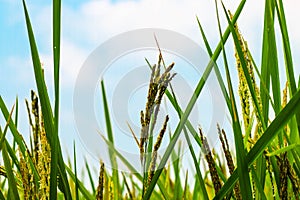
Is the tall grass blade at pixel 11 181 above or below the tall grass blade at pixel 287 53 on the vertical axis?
below

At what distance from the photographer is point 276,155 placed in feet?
2.58

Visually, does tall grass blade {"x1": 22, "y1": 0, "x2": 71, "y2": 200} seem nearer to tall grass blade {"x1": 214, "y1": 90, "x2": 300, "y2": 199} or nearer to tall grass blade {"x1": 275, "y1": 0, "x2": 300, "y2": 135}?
tall grass blade {"x1": 214, "y1": 90, "x2": 300, "y2": 199}

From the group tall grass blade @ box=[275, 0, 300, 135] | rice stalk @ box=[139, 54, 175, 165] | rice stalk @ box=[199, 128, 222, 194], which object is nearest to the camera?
rice stalk @ box=[139, 54, 175, 165]

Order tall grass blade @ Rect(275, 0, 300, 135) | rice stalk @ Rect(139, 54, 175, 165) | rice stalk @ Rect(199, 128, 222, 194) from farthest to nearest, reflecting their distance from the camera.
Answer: tall grass blade @ Rect(275, 0, 300, 135) < rice stalk @ Rect(199, 128, 222, 194) < rice stalk @ Rect(139, 54, 175, 165)

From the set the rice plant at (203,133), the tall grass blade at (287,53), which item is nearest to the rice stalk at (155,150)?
the rice plant at (203,133)

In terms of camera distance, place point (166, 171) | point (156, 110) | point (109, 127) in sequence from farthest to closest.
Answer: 1. point (166, 171)
2. point (109, 127)
3. point (156, 110)

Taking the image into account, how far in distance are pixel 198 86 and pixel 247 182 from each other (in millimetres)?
179

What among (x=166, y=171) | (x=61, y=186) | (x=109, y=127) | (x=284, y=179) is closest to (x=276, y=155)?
(x=284, y=179)

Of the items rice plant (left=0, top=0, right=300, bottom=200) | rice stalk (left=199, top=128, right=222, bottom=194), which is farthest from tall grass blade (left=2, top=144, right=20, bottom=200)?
rice stalk (left=199, top=128, right=222, bottom=194)

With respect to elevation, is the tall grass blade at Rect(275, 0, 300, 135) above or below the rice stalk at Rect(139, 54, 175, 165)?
above

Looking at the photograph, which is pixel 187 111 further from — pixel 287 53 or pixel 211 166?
pixel 287 53

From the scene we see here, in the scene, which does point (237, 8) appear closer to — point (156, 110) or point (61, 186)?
point (156, 110)

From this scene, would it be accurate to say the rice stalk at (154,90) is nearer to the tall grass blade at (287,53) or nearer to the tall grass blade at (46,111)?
the tall grass blade at (46,111)

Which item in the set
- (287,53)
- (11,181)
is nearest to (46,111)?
(11,181)
